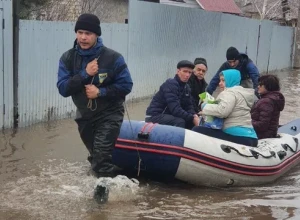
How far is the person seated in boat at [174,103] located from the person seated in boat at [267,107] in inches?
33.4

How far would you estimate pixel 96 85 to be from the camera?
19.3 ft

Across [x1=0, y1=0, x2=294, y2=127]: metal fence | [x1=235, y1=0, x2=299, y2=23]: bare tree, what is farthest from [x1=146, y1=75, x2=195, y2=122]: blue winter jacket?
[x1=235, y1=0, x2=299, y2=23]: bare tree

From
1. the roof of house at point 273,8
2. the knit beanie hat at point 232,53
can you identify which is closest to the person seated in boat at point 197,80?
the knit beanie hat at point 232,53

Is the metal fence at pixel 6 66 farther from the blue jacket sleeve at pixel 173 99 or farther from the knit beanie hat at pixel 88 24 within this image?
the knit beanie hat at pixel 88 24

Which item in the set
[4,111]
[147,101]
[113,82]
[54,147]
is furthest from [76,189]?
[147,101]

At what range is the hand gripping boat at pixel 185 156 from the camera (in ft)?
21.4

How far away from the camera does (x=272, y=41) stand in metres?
23.1

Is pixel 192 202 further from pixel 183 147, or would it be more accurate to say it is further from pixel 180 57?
pixel 180 57

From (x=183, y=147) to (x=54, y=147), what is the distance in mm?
2604

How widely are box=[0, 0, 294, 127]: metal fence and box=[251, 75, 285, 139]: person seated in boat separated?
3.80 meters

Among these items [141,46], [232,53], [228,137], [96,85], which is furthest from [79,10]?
[96,85]

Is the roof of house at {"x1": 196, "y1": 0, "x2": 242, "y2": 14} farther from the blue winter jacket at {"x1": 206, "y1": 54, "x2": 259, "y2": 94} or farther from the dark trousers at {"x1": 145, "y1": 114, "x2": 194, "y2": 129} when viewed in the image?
the dark trousers at {"x1": 145, "y1": 114, "x2": 194, "y2": 129}

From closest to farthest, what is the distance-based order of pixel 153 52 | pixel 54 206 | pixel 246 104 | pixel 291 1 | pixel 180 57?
pixel 54 206, pixel 246 104, pixel 153 52, pixel 180 57, pixel 291 1

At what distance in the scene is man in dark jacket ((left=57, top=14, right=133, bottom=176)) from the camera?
18.9 feet
